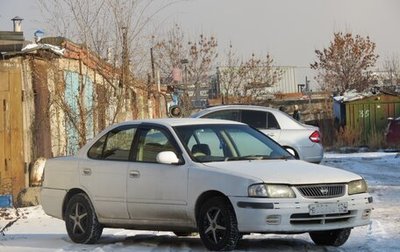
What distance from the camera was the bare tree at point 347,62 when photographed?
191ft

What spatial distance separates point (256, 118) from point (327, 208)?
28.0ft

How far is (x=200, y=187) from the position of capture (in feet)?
26.2

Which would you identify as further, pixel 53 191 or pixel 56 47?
pixel 56 47

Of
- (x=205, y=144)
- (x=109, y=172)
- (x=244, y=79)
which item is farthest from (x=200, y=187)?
(x=244, y=79)

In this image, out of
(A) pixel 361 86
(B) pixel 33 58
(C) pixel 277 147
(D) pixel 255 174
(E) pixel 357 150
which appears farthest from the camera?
(A) pixel 361 86

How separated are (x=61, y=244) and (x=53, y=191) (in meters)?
0.82

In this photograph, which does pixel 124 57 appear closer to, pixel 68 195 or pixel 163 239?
pixel 68 195

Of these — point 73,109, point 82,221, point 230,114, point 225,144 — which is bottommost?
point 82,221

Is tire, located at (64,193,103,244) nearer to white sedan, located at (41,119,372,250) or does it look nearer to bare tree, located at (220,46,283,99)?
white sedan, located at (41,119,372,250)

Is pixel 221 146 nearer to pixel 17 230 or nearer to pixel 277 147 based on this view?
pixel 277 147

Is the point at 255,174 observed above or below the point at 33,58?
below

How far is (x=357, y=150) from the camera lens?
2870 centimetres

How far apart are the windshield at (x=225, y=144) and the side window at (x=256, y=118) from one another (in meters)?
6.82

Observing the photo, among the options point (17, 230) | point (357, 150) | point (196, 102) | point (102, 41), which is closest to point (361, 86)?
point (196, 102)
